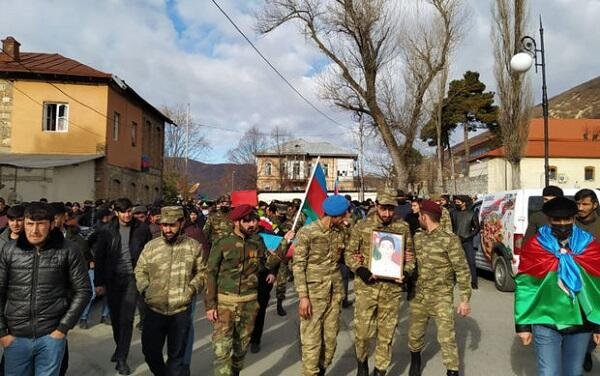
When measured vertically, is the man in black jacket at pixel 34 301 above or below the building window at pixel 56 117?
below

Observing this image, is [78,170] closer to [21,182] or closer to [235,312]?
[21,182]

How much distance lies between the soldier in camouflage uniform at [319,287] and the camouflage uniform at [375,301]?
0.22m

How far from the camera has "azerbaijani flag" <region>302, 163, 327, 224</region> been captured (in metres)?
6.07

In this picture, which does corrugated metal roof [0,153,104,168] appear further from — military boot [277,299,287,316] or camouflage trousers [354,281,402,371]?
camouflage trousers [354,281,402,371]

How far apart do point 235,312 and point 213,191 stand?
9065cm

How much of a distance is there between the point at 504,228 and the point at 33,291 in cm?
853

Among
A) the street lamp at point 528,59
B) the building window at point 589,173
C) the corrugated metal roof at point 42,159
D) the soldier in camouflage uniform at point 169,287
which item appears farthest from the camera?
the building window at point 589,173

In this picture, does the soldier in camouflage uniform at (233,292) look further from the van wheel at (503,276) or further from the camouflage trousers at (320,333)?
the van wheel at (503,276)

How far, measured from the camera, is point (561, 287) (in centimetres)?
368

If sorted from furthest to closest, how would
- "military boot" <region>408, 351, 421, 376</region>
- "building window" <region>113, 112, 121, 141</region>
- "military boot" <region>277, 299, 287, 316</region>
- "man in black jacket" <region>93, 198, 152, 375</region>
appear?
1. "building window" <region>113, 112, 121, 141</region>
2. "military boot" <region>277, 299, 287, 316</region>
3. "man in black jacket" <region>93, 198, 152, 375</region>
4. "military boot" <region>408, 351, 421, 376</region>

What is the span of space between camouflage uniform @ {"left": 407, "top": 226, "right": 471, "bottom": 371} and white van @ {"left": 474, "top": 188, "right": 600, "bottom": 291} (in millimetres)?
4560

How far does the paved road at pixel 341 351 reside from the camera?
5594mm

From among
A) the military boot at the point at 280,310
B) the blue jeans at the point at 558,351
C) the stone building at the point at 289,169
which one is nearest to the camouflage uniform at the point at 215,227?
the military boot at the point at 280,310

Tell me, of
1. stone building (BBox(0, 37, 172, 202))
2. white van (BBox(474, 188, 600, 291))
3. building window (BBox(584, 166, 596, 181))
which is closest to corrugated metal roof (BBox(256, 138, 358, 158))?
building window (BBox(584, 166, 596, 181))
